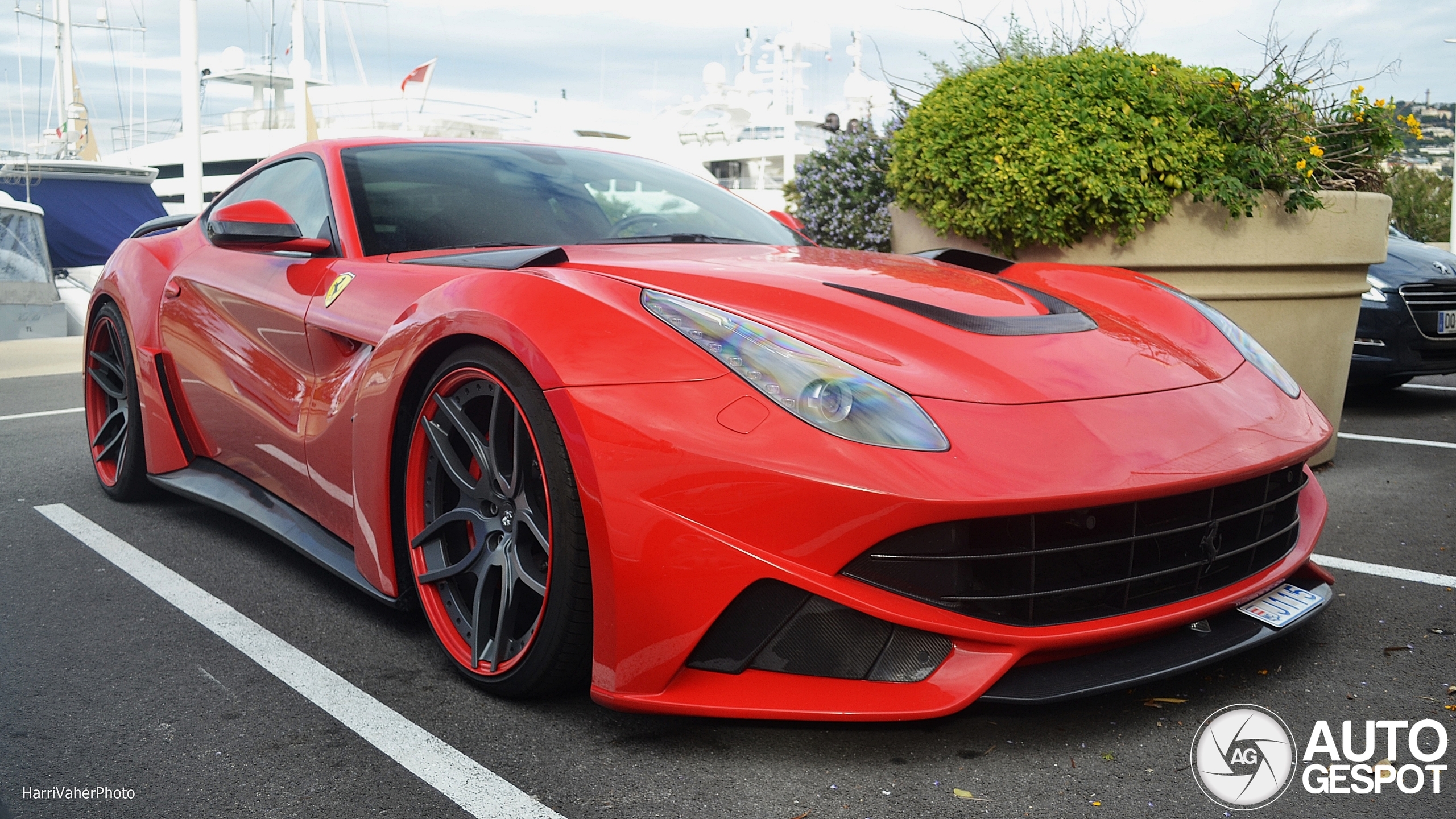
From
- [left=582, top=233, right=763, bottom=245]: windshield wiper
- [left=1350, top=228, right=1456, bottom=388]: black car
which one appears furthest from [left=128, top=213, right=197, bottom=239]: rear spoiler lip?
[left=1350, top=228, right=1456, bottom=388]: black car

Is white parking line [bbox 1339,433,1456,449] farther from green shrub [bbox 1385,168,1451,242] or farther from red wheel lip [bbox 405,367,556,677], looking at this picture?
green shrub [bbox 1385,168,1451,242]

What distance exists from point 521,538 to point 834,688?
28.7 inches

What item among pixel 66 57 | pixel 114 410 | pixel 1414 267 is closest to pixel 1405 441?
pixel 1414 267

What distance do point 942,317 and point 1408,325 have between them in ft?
17.3

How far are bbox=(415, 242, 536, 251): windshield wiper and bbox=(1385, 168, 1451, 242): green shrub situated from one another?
51.2ft

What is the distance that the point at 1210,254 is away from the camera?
4.41 meters

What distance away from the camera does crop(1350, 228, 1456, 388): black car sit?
20.9ft

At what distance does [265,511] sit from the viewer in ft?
10.4

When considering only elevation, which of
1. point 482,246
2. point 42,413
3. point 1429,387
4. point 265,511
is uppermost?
point 482,246

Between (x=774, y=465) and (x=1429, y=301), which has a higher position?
(x=774, y=465)

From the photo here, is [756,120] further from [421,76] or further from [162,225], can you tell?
[162,225]

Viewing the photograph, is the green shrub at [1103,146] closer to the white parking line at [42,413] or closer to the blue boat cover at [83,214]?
the white parking line at [42,413]

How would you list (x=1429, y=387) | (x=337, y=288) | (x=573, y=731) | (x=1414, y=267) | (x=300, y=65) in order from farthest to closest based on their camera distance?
(x=300, y=65) < (x=1429, y=387) < (x=1414, y=267) < (x=337, y=288) < (x=573, y=731)

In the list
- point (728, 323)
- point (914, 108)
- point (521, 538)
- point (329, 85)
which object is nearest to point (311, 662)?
point (521, 538)
